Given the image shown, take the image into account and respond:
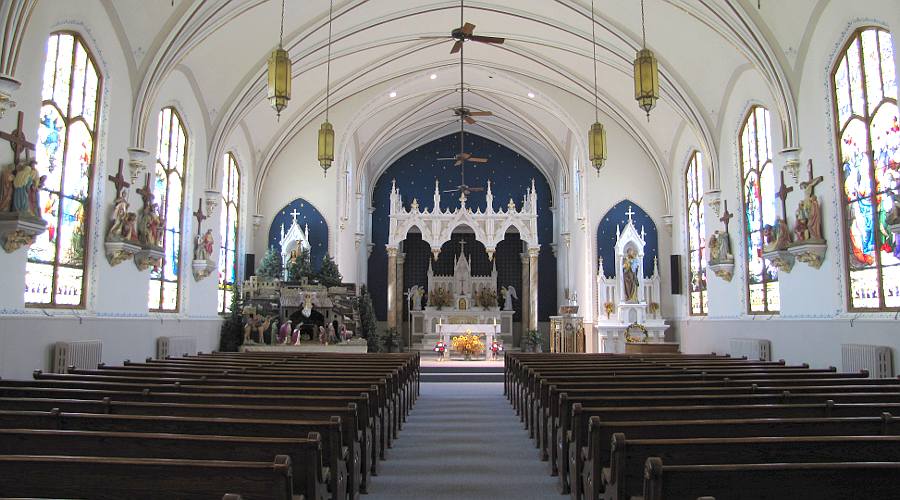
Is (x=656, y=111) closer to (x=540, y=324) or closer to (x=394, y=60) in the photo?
(x=394, y=60)

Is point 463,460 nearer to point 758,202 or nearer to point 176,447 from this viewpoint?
point 176,447

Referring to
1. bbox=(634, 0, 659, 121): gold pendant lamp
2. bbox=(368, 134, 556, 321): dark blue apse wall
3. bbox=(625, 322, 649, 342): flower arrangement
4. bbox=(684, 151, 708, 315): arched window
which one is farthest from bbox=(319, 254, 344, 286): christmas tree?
bbox=(634, 0, 659, 121): gold pendant lamp

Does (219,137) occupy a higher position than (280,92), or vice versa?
(219,137)

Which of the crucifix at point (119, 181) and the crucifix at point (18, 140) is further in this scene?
the crucifix at point (119, 181)

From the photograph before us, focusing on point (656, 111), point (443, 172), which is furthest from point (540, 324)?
point (656, 111)

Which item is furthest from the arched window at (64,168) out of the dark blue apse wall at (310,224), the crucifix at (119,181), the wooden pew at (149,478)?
the dark blue apse wall at (310,224)

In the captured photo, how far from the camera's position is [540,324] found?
3020cm

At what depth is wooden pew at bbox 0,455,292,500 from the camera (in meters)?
3.04

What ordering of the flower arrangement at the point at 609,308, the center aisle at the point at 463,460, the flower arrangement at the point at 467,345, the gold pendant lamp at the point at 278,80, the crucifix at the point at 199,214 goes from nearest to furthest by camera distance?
1. the center aisle at the point at 463,460
2. the gold pendant lamp at the point at 278,80
3. the crucifix at the point at 199,214
4. the flower arrangement at the point at 467,345
5. the flower arrangement at the point at 609,308

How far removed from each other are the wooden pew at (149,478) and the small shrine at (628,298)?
62.3 feet

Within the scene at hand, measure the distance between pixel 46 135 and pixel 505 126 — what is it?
1985 cm

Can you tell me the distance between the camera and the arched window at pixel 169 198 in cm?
1630

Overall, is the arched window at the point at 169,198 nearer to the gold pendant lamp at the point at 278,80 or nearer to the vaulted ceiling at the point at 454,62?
the vaulted ceiling at the point at 454,62

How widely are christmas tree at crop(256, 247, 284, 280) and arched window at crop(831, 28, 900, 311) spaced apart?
50.7 feet
